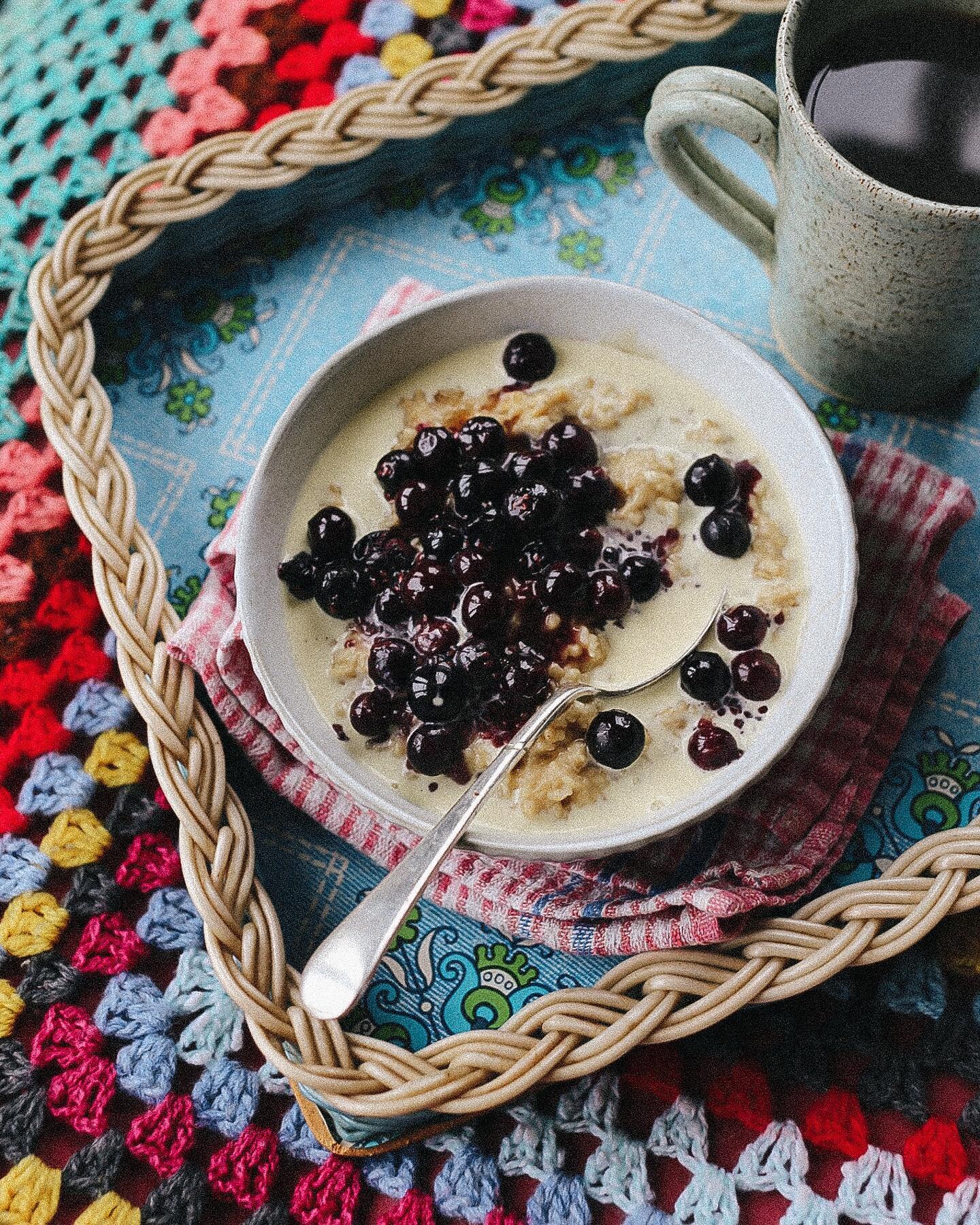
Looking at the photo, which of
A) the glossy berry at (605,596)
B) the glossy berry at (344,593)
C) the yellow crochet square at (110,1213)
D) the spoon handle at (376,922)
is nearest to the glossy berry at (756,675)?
the glossy berry at (605,596)

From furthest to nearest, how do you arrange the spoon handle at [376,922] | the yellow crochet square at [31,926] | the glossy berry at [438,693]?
the yellow crochet square at [31,926], the glossy berry at [438,693], the spoon handle at [376,922]

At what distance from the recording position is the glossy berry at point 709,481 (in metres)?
1.05

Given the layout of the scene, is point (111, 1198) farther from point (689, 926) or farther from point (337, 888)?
point (689, 926)

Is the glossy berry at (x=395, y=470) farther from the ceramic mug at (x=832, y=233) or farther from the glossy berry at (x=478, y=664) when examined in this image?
the ceramic mug at (x=832, y=233)

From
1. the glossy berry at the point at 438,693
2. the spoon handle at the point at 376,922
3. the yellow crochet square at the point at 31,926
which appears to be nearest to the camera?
the spoon handle at the point at 376,922

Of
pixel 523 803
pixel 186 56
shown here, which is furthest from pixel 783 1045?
pixel 186 56

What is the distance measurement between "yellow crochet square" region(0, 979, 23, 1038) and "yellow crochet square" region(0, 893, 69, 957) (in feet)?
0.10

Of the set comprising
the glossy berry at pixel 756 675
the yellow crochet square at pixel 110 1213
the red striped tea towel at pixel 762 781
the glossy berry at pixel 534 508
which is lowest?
the yellow crochet square at pixel 110 1213

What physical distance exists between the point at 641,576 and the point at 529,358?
9.4 inches

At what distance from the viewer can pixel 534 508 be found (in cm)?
102

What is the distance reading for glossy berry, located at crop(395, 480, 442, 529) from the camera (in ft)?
3.47

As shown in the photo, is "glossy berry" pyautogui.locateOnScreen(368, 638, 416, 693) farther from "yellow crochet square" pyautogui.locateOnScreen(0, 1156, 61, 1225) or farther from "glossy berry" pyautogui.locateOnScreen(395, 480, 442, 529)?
"yellow crochet square" pyautogui.locateOnScreen(0, 1156, 61, 1225)

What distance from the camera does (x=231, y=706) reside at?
1.10 m

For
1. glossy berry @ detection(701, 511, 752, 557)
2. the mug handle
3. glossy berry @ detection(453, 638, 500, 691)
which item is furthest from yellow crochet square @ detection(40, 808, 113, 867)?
the mug handle
